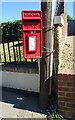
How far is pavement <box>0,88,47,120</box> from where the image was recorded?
246 centimetres

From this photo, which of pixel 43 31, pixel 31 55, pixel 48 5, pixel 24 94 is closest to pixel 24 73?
pixel 24 94

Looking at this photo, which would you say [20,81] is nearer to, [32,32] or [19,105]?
[19,105]

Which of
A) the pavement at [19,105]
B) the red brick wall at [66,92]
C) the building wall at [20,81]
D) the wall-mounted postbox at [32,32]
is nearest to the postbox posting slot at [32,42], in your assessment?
the wall-mounted postbox at [32,32]

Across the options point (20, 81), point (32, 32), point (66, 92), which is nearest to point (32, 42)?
point (32, 32)

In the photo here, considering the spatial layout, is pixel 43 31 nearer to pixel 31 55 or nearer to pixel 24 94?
pixel 31 55

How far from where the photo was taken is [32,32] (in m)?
2.26

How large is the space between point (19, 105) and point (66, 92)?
3.60 ft

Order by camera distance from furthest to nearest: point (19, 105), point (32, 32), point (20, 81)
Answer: point (20, 81), point (19, 105), point (32, 32)

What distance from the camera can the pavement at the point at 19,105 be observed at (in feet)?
8.09

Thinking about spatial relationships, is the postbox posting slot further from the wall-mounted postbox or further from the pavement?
the pavement

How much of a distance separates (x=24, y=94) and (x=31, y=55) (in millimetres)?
1297

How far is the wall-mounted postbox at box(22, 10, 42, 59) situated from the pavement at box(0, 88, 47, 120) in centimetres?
111

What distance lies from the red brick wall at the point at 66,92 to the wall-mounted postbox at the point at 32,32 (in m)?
0.57

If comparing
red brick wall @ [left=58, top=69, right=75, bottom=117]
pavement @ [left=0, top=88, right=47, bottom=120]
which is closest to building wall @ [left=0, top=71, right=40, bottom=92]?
pavement @ [left=0, top=88, right=47, bottom=120]
